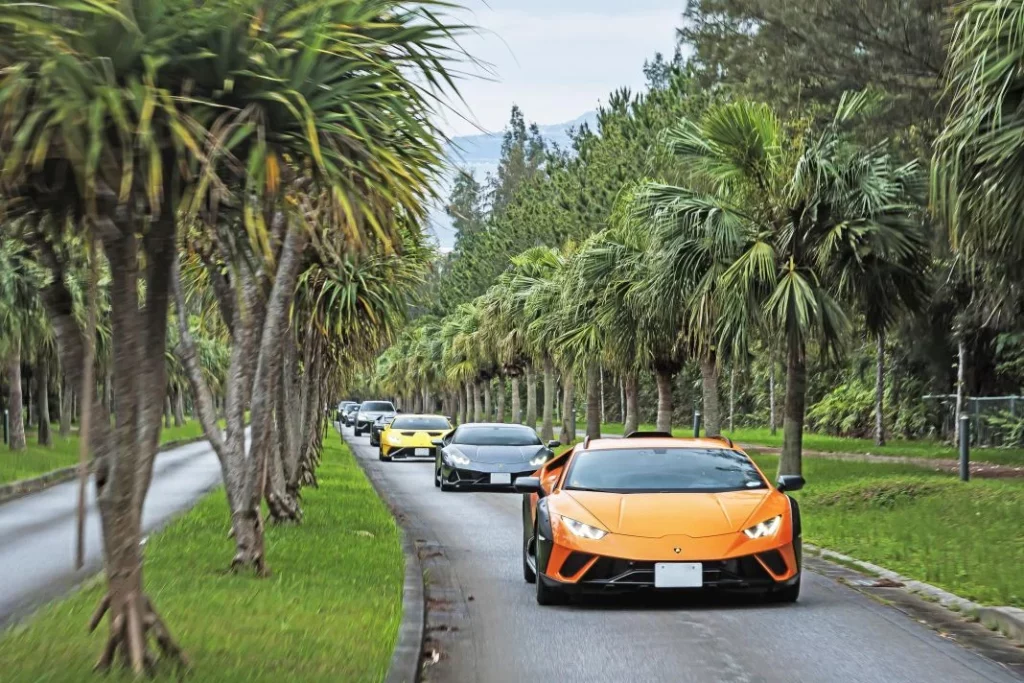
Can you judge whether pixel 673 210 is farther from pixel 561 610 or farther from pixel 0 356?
pixel 0 356

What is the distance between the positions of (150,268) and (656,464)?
5.73 m

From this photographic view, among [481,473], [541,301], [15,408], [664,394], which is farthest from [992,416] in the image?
[15,408]

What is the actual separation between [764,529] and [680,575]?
0.79 metres

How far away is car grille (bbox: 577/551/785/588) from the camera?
1088 cm

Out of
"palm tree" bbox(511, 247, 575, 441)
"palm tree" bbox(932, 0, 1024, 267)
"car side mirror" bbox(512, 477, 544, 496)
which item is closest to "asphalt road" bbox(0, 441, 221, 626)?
"car side mirror" bbox(512, 477, 544, 496)

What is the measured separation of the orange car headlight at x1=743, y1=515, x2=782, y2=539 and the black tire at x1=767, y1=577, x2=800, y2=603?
0.45 meters

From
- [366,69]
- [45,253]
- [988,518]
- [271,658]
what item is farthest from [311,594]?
[988,518]

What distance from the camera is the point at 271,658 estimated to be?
8297mm

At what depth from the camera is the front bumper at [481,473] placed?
26953 millimetres

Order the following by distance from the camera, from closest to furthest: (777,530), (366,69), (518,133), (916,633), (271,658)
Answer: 1. (366,69)
2. (271,658)
3. (916,633)
4. (777,530)
5. (518,133)

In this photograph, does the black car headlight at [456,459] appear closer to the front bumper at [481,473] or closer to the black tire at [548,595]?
the front bumper at [481,473]

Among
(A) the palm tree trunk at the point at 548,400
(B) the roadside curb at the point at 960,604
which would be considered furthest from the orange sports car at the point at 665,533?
(A) the palm tree trunk at the point at 548,400

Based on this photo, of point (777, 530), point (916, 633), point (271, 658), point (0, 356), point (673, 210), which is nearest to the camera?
point (271, 658)

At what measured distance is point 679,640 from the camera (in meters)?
9.77
